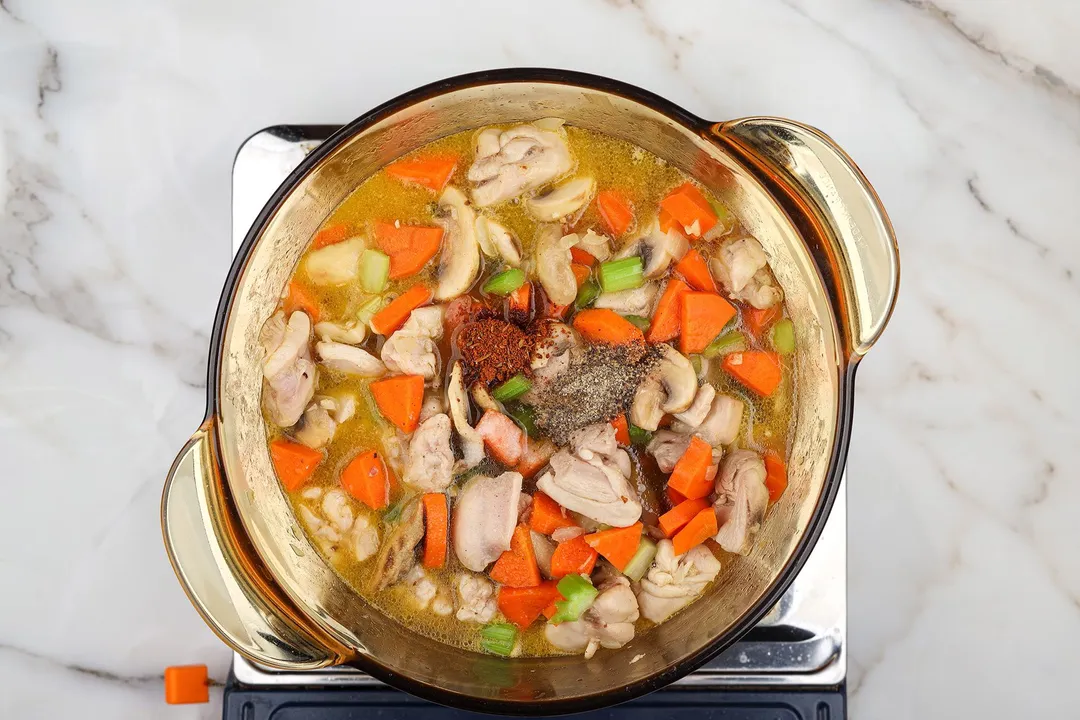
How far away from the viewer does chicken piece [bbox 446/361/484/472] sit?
189 centimetres

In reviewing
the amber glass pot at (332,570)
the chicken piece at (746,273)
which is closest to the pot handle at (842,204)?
the amber glass pot at (332,570)

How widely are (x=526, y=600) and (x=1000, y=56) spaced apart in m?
1.98

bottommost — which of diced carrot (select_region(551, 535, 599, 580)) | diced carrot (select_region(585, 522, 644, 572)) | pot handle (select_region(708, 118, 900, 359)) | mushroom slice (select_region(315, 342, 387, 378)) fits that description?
diced carrot (select_region(551, 535, 599, 580))

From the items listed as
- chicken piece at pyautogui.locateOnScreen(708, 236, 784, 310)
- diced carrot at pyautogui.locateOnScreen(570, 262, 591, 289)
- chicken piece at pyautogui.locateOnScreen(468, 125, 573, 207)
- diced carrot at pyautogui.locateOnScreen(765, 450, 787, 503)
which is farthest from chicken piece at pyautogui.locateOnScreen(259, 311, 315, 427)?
diced carrot at pyautogui.locateOnScreen(765, 450, 787, 503)

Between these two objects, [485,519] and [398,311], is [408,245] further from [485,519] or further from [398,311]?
[485,519]

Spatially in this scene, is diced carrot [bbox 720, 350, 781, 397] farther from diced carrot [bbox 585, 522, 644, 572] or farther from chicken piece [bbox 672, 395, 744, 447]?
diced carrot [bbox 585, 522, 644, 572]

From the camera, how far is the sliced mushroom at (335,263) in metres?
1.92

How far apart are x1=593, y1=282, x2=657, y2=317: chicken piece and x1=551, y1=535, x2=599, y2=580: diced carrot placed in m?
0.54

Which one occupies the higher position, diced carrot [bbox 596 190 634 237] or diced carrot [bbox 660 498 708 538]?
diced carrot [bbox 596 190 634 237]

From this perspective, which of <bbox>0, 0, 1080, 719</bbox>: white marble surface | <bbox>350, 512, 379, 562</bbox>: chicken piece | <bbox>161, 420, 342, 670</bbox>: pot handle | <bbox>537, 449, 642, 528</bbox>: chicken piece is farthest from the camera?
<bbox>0, 0, 1080, 719</bbox>: white marble surface

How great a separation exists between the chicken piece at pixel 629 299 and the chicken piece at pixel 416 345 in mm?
387

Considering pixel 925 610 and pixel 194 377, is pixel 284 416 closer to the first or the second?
pixel 194 377

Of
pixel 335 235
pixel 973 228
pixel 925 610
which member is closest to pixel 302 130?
pixel 335 235

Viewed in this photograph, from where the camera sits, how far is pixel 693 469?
6.17 ft
